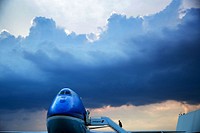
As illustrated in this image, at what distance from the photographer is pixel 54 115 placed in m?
16.6

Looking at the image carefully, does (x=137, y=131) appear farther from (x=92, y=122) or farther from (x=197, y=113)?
(x=197, y=113)

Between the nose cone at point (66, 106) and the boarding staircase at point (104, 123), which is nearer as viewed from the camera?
the nose cone at point (66, 106)

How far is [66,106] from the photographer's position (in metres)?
17.0

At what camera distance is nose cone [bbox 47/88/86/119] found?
16688mm

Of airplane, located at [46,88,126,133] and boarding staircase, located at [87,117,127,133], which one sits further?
boarding staircase, located at [87,117,127,133]

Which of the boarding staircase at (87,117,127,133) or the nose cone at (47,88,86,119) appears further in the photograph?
the boarding staircase at (87,117,127,133)

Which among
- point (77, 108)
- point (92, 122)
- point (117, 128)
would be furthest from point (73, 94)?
point (117, 128)

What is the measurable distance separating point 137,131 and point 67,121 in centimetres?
2466

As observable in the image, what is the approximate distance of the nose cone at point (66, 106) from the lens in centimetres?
1669

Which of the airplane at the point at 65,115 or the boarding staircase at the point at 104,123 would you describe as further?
the boarding staircase at the point at 104,123

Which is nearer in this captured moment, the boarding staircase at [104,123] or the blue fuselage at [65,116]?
the blue fuselage at [65,116]

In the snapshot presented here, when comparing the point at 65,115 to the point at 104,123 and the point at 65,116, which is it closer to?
the point at 65,116

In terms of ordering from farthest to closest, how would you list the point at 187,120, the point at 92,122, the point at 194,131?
1. the point at 187,120
2. the point at 194,131
3. the point at 92,122

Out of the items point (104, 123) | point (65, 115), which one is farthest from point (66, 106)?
point (104, 123)
